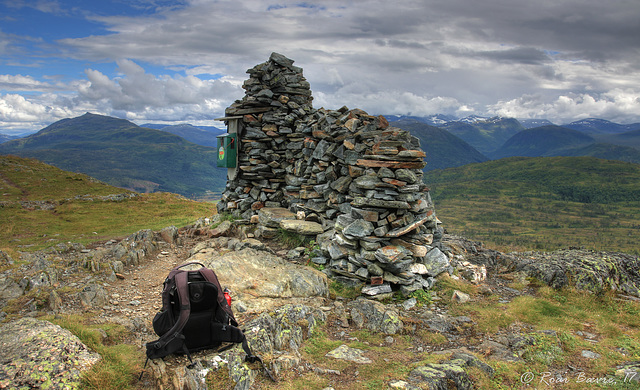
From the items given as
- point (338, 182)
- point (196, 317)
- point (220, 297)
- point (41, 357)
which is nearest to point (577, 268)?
point (338, 182)

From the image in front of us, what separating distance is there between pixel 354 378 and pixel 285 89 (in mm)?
15081

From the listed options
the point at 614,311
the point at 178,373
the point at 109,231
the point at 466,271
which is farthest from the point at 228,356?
the point at 109,231

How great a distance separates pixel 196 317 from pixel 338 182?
29.1ft

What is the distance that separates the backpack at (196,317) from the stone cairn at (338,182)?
19.9 feet

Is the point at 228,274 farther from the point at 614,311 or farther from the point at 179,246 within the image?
the point at 614,311

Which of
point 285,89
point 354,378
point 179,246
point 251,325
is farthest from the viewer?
point 285,89

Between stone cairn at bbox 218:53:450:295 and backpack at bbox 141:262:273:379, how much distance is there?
607 cm

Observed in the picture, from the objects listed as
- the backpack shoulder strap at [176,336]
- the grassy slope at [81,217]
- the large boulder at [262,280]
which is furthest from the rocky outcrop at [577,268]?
the grassy slope at [81,217]

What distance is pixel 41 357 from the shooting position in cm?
604

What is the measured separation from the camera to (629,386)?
7.18 m

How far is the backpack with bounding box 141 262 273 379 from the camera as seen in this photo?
6750 millimetres

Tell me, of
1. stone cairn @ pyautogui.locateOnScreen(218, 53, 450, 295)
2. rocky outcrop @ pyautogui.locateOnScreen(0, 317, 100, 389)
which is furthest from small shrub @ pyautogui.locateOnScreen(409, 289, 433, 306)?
rocky outcrop @ pyautogui.locateOnScreen(0, 317, 100, 389)

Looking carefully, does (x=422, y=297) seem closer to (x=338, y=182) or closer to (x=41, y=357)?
(x=338, y=182)

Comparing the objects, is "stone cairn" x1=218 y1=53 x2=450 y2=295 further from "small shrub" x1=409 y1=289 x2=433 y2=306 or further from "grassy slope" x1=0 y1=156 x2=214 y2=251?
"grassy slope" x1=0 y1=156 x2=214 y2=251
